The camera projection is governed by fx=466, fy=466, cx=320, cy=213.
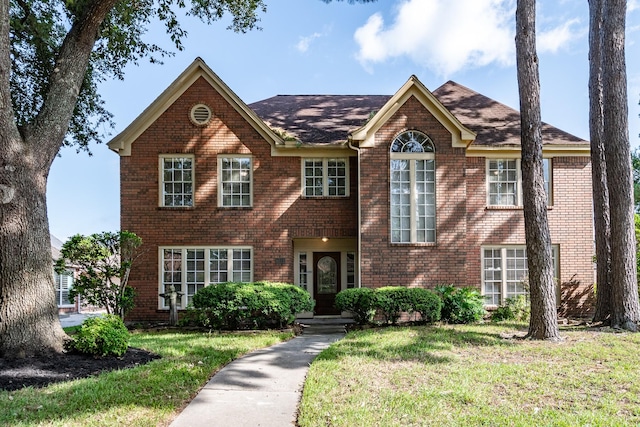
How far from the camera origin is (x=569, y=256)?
47.6 feet

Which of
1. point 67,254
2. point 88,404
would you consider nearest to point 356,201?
point 67,254

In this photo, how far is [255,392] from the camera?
613 cm

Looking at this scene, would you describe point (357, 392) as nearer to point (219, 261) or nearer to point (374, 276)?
point (374, 276)

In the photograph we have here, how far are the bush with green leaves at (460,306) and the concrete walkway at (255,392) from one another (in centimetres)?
471

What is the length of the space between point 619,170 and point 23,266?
42.4 ft

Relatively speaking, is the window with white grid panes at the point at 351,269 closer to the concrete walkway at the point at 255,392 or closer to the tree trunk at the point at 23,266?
the concrete walkway at the point at 255,392

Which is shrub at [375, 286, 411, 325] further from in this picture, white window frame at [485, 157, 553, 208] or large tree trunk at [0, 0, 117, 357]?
large tree trunk at [0, 0, 117, 357]

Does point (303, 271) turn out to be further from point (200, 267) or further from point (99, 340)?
point (99, 340)

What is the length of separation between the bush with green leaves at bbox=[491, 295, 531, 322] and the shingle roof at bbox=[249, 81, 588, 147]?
4.74 metres

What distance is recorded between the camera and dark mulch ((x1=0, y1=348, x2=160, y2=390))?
646 centimetres

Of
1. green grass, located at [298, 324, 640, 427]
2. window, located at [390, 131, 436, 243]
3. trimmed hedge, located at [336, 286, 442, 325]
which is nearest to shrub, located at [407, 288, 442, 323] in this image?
trimmed hedge, located at [336, 286, 442, 325]

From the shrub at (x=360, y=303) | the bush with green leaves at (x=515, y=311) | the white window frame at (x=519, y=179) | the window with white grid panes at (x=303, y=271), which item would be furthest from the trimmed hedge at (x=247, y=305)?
the white window frame at (x=519, y=179)

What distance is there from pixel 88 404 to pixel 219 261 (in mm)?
8770

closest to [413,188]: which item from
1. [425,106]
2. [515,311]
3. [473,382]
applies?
[425,106]
